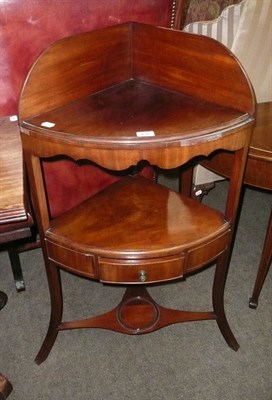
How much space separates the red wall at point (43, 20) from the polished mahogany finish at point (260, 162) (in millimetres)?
503

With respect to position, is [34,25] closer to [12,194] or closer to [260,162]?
[12,194]

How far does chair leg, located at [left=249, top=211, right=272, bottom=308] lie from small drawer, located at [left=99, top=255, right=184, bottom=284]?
45 centimetres

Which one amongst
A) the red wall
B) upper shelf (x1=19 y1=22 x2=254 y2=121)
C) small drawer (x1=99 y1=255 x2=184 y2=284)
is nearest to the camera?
upper shelf (x1=19 y1=22 x2=254 y2=121)

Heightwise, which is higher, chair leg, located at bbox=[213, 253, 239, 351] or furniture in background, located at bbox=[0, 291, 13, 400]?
chair leg, located at bbox=[213, 253, 239, 351]

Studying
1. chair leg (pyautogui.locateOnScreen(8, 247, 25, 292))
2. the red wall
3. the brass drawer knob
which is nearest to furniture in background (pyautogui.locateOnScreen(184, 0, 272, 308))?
the red wall

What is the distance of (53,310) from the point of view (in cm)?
124

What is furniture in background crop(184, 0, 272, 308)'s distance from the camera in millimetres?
1282

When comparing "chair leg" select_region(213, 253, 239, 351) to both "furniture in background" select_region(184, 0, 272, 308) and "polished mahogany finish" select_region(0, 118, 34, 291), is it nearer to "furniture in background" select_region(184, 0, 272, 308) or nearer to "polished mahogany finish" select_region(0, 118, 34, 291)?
"furniture in background" select_region(184, 0, 272, 308)

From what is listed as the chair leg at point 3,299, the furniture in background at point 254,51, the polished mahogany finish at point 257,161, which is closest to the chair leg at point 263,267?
the furniture in background at point 254,51

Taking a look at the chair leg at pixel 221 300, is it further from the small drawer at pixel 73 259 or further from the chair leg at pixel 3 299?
the chair leg at pixel 3 299

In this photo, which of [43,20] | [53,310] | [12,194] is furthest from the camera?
[53,310]

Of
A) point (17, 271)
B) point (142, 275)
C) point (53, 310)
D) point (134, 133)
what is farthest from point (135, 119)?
point (17, 271)

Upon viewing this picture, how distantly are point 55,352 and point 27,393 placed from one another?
16cm

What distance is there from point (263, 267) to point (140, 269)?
0.61 meters
